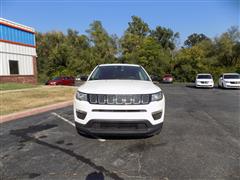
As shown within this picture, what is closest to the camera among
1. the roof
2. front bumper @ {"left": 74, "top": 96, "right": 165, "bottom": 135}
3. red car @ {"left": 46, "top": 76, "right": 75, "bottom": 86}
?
front bumper @ {"left": 74, "top": 96, "right": 165, "bottom": 135}

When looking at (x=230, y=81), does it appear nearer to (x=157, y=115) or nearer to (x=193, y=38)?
(x=157, y=115)

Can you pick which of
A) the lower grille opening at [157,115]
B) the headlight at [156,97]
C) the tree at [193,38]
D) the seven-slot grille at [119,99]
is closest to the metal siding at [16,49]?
the seven-slot grille at [119,99]

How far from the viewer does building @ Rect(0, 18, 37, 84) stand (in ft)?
64.5

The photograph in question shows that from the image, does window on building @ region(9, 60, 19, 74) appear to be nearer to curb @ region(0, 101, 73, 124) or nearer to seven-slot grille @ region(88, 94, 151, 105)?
curb @ region(0, 101, 73, 124)

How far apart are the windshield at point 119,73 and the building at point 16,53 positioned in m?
17.2

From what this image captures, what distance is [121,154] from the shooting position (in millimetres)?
3920

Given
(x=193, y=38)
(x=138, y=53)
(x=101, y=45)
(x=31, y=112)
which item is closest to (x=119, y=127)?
(x=31, y=112)

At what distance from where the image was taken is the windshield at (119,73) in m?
5.45

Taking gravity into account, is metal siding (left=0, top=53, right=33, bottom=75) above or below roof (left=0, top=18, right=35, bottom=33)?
below

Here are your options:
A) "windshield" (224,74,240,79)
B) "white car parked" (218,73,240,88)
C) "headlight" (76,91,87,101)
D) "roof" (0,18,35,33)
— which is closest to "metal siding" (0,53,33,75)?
"roof" (0,18,35,33)

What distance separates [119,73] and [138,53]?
4136 cm

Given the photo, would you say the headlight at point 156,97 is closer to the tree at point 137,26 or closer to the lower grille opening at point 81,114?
the lower grille opening at point 81,114

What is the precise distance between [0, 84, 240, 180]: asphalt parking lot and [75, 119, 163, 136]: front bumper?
414 mm

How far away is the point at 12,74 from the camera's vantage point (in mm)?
21016
